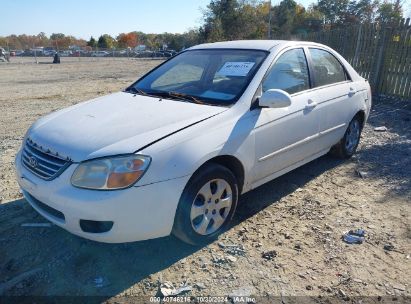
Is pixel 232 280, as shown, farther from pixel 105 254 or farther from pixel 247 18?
pixel 247 18

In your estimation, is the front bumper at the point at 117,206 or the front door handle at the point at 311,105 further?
the front door handle at the point at 311,105

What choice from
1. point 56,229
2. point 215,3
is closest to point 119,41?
point 215,3

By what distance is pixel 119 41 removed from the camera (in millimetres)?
104375

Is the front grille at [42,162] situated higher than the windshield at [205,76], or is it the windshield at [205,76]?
the windshield at [205,76]

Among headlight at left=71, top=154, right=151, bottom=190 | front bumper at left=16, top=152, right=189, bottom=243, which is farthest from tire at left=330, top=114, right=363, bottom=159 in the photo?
headlight at left=71, top=154, right=151, bottom=190

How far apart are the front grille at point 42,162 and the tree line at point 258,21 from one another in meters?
9.73

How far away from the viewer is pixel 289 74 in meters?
3.88

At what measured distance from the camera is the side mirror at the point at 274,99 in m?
3.23

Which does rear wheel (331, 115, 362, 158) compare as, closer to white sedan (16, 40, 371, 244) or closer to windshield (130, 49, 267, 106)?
white sedan (16, 40, 371, 244)

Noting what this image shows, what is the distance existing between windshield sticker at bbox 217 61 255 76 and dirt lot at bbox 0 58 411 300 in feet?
4.62

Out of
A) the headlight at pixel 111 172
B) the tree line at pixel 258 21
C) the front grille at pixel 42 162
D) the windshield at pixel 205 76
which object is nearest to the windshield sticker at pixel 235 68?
the windshield at pixel 205 76

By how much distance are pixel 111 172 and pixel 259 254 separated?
1.44 m

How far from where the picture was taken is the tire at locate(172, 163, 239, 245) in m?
2.85

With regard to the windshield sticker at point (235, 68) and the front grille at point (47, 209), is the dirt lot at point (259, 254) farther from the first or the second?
the windshield sticker at point (235, 68)
